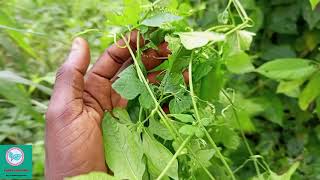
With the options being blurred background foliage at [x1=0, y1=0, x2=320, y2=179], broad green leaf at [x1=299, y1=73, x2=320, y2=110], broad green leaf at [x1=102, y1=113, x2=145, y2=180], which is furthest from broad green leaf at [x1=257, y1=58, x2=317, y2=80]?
broad green leaf at [x1=102, y1=113, x2=145, y2=180]

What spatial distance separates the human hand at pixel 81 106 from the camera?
30.3 inches

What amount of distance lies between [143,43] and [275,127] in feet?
2.57

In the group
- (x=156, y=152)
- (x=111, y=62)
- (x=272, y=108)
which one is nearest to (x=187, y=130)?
(x=156, y=152)

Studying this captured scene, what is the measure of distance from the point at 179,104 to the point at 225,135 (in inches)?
9.2

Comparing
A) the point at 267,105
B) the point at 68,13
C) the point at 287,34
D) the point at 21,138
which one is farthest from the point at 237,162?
the point at 68,13

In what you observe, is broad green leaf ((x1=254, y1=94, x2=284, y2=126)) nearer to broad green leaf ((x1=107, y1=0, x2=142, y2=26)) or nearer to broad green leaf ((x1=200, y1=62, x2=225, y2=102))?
broad green leaf ((x1=200, y1=62, x2=225, y2=102))

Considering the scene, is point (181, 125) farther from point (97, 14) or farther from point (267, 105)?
point (97, 14)

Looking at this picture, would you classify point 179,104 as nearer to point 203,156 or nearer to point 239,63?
point 203,156

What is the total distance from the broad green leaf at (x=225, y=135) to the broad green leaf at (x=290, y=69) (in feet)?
0.73

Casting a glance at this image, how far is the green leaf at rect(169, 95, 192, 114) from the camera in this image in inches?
28.2

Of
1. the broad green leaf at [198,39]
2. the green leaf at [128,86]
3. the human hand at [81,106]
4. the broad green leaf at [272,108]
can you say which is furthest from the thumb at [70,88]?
the broad green leaf at [272,108]

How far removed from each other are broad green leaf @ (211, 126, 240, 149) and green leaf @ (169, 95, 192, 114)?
20 cm

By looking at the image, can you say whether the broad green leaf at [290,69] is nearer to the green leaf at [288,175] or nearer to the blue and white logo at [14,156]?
the green leaf at [288,175]

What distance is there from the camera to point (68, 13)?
166 centimetres
